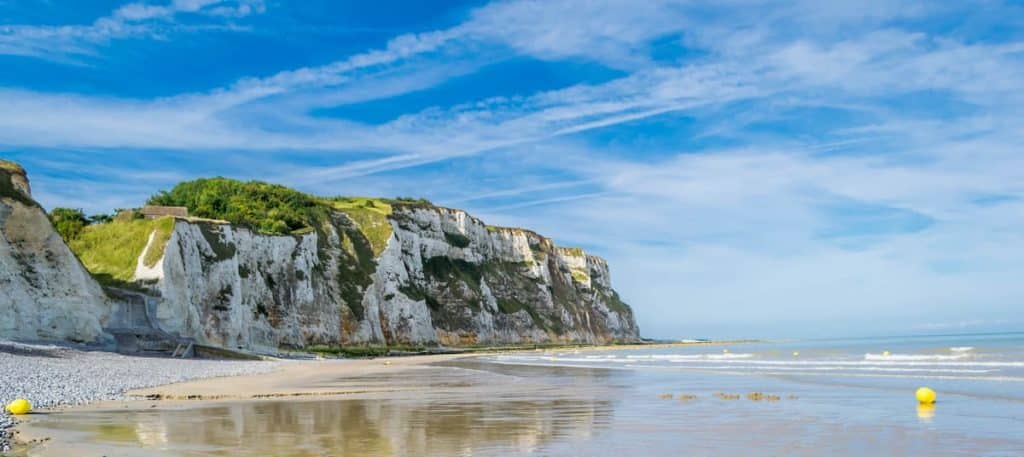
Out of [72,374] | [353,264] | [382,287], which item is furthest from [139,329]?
[382,287]

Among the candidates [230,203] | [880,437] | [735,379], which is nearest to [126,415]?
[880,437]

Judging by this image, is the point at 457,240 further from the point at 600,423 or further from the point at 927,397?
the point at 600,423

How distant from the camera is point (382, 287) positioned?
70375 mm

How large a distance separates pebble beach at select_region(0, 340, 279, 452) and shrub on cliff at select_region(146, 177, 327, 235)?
32.3m

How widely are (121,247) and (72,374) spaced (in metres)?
28.8

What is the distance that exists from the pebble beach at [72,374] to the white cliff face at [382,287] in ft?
52.6

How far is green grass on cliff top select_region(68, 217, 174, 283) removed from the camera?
45.2 meters

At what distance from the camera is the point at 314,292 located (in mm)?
60969

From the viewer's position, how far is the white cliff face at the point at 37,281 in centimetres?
3266

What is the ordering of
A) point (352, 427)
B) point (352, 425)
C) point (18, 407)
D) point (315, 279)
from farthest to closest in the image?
point (315, 279) → point (18, 407) → point (352, 425) → point (352, 427)

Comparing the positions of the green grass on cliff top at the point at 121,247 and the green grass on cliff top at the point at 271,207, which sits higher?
the green grass on cliff top at the point at 271,207

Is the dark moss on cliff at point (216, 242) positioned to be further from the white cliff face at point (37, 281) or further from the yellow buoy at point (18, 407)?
the yellow buoy at point (18, 407)

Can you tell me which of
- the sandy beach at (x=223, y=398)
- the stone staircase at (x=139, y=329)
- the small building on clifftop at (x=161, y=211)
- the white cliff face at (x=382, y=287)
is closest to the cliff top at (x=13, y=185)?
the stone staircase at (x=139, y=329)

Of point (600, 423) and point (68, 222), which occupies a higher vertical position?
point (68, 222)
